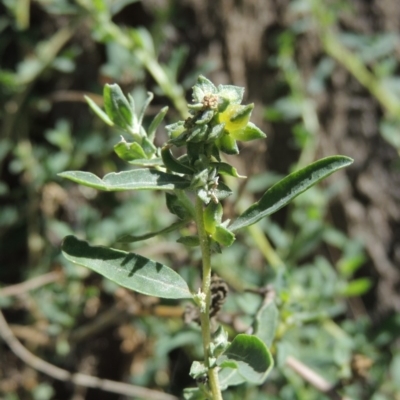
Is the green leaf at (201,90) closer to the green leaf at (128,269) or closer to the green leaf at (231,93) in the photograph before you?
the green leaf at (231,93)

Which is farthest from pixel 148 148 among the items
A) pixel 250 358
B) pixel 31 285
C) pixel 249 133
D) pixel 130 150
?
pixel 31 285

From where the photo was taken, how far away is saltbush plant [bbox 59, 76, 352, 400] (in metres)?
0.62

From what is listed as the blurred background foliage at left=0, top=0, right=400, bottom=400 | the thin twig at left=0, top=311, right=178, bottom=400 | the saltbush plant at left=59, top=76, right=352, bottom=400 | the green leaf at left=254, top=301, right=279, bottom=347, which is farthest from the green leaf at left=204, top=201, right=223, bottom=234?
the thin twig at left=0, top=311, right=178, bottom=400

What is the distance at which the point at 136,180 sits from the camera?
653mm

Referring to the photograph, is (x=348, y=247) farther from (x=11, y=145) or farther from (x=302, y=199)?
(x=11, y=145)

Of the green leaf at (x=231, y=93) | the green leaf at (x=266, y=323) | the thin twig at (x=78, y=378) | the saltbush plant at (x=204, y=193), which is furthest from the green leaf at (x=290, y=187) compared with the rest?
the thin twig at (x=78, y=378)

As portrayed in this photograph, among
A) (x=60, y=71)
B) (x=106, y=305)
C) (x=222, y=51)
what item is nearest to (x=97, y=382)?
(x=106, y=305)

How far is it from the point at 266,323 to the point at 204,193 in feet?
0.98

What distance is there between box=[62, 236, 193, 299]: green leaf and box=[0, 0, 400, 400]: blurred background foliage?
0.59m

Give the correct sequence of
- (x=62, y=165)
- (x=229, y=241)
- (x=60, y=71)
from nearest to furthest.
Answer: (x=229, y=241) < (x=62, y=165) < (x=60, y=71)

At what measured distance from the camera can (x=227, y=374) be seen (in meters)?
0.74

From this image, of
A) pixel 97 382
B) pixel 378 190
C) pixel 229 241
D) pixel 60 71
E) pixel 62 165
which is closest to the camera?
pixel 229 241

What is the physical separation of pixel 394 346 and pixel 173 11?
3.68 feet

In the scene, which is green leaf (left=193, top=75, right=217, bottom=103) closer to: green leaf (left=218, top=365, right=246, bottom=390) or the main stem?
the main stem
